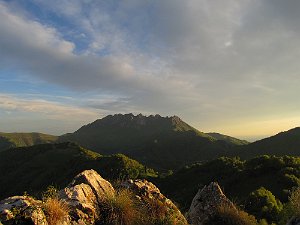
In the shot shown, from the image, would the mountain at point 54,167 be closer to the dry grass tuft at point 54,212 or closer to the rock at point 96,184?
the rock at point 96,184

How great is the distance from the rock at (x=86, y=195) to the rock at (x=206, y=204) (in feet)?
11.9

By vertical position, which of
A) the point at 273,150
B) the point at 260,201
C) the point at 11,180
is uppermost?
the point at 273,150

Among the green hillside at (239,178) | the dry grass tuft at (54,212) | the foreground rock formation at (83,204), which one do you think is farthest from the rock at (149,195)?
the green hillside at (239,178)

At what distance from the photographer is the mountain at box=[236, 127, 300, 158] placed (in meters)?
142

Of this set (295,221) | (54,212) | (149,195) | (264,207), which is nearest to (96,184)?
(149,195)

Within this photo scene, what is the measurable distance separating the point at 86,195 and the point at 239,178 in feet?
179

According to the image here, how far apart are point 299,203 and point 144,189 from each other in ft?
20.1

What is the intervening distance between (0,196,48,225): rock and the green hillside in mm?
23778

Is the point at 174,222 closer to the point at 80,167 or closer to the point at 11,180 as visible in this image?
the point at 80,167

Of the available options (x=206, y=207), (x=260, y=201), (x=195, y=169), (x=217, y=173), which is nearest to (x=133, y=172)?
(x=195, y=169)

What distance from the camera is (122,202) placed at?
13.0 metres

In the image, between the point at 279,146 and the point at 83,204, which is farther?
the point at 279,146

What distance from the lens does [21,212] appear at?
33.7ft

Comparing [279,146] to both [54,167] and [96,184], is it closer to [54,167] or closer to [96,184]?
[54,167]
